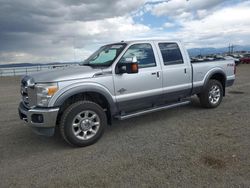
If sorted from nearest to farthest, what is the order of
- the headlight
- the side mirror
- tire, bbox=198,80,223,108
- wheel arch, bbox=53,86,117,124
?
the headlight → wheel arch, bbox=53,86,117,124 → the side mirror → tire, bbox=198,80,223,108

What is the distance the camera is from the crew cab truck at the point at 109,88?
4137 mm

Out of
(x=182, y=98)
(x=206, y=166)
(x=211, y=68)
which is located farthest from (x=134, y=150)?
(x=211, y=68)

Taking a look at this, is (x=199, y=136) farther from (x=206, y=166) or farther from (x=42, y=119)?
(x=42, y=119)

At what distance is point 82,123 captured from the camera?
4344mm

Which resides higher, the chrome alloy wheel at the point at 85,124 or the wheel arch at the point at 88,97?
the wheel arch at the point at 88,97

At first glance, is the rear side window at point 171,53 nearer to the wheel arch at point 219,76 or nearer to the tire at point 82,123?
the wheel arch at point 219,76

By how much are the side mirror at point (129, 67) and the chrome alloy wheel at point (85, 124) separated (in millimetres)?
1009

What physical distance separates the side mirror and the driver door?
4.8 inches

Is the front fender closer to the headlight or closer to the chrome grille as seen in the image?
the headlight

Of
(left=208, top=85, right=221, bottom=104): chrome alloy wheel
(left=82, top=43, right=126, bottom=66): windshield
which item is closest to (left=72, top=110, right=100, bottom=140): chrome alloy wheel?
(left=82, top=43, right=126, bottom=66): windshield

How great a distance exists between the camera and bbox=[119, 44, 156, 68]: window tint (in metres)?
5.05

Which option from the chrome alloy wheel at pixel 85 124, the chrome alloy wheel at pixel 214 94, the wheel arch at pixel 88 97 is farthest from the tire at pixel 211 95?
the chrome alloy wheel at pixel 85 124

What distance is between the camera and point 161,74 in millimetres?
5363

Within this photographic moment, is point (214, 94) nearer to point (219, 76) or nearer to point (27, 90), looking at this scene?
point (219, 76)
